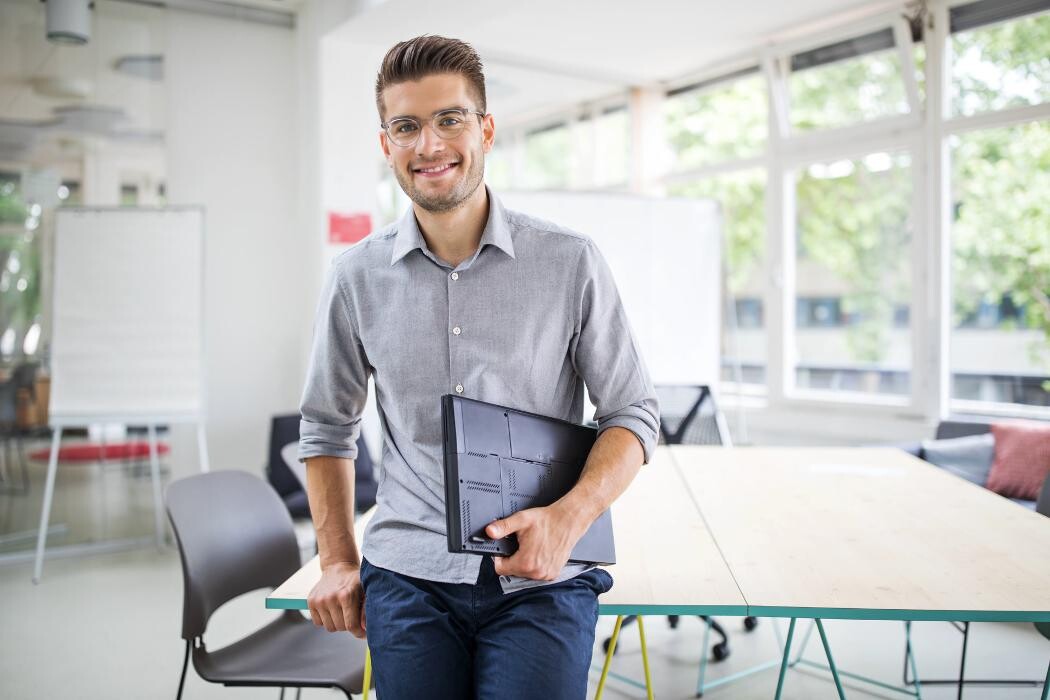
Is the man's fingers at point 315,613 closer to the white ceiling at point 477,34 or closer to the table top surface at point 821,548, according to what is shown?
the table top surface at point 821,548

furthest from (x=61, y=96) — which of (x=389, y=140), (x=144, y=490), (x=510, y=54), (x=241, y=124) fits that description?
(x=389, y=140)

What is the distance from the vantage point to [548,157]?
743 centimetres

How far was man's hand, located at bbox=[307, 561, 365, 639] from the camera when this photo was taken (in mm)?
1466

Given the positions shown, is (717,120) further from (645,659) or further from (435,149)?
(435,149)

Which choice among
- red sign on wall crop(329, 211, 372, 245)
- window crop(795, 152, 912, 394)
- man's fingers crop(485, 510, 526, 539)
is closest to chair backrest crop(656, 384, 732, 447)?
window crop(795, 152, 912, 394)

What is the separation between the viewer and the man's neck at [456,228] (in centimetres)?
148

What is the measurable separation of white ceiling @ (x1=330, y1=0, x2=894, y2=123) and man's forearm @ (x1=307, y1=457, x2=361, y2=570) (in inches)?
147

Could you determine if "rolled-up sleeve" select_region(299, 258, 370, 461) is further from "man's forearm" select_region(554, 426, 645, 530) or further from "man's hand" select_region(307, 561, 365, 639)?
"man's forearm" select_region(554, 426, 645, 530)

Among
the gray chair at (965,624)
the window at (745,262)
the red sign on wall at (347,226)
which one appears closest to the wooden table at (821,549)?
the gray chair at (965,624)

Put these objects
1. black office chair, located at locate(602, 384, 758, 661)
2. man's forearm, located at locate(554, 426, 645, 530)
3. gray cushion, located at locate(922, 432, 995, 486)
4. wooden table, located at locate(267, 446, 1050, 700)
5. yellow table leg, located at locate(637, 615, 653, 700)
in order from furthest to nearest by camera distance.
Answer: gray cushion, located at locate(922, 432, 995, 486), black office chair, located at locate(602, 384, 758, 661), yellow table leg, located at locate(637, 615, 653, 700), wooden table, located at locate(267, 446, 1050, 700), man's forearm, located at locate(554, 426, 645, 530)

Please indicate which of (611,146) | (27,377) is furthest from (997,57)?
(27,377)

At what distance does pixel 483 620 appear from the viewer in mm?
1368

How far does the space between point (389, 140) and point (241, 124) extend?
15.5ft

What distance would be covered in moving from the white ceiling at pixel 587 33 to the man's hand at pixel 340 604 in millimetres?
3904
